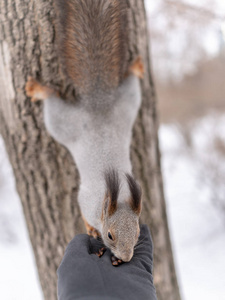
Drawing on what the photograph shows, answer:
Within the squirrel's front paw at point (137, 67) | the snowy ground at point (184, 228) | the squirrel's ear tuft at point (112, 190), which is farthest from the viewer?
the snowy ground at point (184, 228)

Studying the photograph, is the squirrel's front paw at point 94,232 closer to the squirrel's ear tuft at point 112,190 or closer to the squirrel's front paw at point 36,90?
the squirrel's ear tuft at point 112,190

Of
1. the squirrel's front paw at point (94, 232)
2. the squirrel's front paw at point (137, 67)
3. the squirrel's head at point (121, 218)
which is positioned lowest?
the squirrel's front paw at point (94, 232)

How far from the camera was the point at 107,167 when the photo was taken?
135 centimetres

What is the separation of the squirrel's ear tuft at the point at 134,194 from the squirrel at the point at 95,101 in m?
0.04

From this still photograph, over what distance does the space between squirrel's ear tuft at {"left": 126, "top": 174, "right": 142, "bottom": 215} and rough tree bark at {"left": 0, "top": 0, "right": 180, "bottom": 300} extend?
1.66 ft

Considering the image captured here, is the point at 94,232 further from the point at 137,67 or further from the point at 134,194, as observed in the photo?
the point at 137,67

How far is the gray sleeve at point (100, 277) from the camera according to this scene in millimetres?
1024

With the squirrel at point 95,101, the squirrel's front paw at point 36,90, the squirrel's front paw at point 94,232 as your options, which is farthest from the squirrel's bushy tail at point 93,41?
the squirrel's front paw at point 94,232

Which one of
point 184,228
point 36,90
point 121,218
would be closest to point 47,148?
point 36,90

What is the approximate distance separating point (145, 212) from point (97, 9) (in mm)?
1116

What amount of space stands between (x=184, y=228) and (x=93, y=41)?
3511mm

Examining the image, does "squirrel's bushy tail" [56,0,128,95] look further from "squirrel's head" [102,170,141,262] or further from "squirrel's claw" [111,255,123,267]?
"squirrel's claw" [111,255,123,267]

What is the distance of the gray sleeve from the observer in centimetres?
102

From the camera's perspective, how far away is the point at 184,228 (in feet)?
14.2
